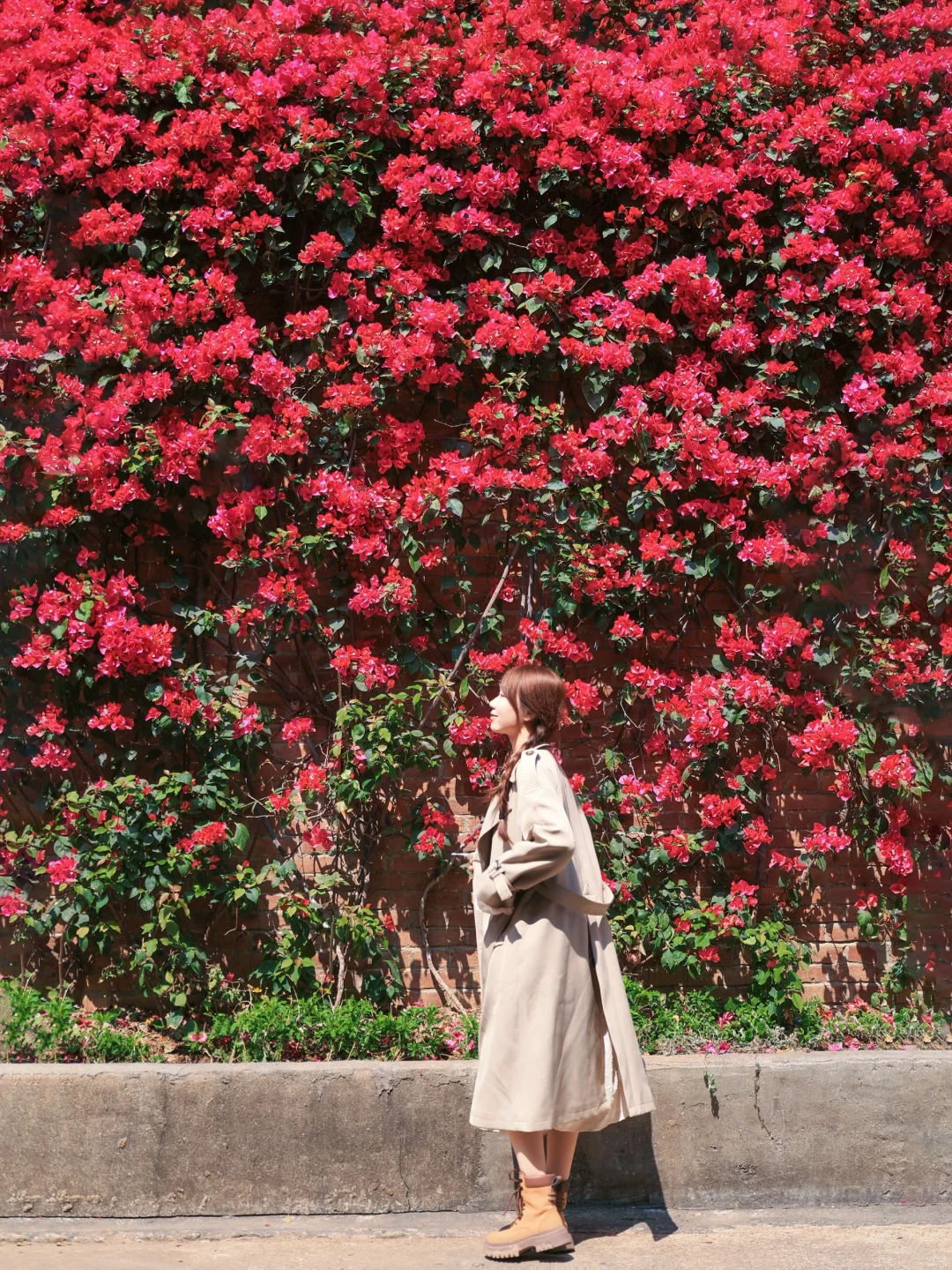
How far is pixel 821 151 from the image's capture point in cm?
533

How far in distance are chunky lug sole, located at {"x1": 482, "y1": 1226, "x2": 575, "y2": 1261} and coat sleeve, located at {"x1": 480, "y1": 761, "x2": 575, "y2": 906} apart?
1036 mm

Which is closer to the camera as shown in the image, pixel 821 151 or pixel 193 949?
pixel 193 949

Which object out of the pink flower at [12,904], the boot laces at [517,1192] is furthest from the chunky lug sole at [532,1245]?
the pink flower at [12,904]

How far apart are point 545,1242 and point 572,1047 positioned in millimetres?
589

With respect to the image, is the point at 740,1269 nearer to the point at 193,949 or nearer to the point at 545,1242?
the point at 545,1242

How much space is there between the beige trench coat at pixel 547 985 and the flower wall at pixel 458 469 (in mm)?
1078

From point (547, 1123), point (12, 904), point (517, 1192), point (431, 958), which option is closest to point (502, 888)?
point (547, 1123)

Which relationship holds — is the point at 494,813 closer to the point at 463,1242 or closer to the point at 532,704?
the point at 532,704

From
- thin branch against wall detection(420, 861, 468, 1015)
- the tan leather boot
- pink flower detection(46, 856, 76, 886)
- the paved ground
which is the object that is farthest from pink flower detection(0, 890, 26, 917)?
the tan leather boot

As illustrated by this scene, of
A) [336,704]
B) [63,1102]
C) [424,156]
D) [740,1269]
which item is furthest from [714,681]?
[63,1102]

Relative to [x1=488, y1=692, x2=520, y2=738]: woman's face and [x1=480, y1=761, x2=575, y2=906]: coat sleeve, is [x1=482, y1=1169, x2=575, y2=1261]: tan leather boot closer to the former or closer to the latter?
[x1=480, y1=761, x2=575, y2=906]: coat sleeve

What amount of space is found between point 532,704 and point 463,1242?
1.80 m

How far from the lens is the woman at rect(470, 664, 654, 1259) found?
3.77 metres

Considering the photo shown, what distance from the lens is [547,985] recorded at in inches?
151
